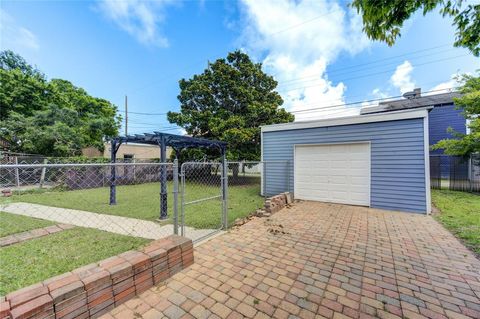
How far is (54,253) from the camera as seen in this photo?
3311mm

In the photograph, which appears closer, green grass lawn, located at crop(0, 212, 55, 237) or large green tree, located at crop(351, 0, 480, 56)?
large green tree, located at crop(351, 0, 480, 56)

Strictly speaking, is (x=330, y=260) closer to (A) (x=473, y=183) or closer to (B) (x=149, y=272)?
(B) (x=149, y=272)

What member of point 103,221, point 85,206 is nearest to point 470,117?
point 103,221

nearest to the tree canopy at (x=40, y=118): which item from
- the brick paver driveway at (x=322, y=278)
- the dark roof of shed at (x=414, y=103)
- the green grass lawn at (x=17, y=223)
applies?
the green grass lawn at (x=17, y=223)

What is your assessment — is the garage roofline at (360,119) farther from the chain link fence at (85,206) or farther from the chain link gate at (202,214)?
the chain link fence at (85,206)

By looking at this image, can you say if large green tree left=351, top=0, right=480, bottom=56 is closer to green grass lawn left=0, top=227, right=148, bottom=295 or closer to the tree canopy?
green grass lawn left=0, top=227, right=148, bottom=295

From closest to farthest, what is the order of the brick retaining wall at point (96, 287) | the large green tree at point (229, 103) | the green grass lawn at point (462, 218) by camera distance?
the brick retaining wall at point (96, 287)
the green grass lawn at point (462, 218)
the large green tree at point (229, 103)

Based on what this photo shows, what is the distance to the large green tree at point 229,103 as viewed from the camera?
491 inches

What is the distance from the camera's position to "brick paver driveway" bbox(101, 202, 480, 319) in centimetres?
202

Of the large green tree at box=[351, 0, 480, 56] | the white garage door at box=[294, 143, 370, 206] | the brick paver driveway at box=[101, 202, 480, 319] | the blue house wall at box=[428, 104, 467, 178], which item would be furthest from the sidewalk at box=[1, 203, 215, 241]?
the blue house wall at box=[428, 104, 467, 178]

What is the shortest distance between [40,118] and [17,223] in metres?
13.7

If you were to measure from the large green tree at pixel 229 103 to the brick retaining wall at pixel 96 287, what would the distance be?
9.46 metres

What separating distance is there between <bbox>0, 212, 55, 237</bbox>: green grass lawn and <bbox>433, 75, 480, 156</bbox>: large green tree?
15194 mm

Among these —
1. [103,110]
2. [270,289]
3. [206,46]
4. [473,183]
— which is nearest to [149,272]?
[270,289]
